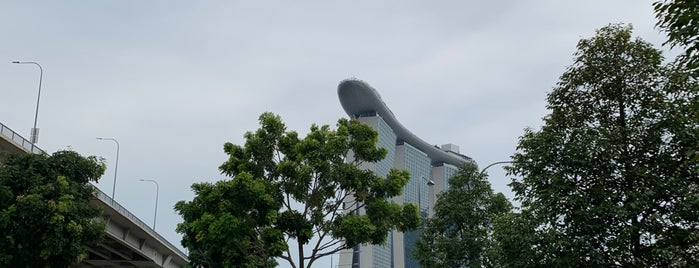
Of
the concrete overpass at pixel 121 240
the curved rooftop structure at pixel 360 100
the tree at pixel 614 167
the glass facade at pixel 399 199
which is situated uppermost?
the curved rooftop structure at pixel 360 100

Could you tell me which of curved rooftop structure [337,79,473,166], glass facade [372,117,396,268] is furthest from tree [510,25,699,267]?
curved rooftop structure [337,79,473,166]

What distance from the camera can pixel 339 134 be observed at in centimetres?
2788

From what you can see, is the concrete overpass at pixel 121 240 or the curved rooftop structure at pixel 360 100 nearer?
the concrete overpass at pixel 121 240

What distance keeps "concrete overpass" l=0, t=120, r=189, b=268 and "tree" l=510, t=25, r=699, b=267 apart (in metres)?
26.7

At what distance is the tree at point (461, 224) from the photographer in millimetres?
27375

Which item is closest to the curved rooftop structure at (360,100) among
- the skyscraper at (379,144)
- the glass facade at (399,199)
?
the skyscraper at (379,144)

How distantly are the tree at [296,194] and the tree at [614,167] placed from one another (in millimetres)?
10981

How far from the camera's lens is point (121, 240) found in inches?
1984

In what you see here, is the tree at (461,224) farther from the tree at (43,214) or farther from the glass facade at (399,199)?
the glass facade at (399,199)

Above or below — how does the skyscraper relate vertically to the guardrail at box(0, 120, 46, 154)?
above

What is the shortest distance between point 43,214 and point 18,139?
616cm

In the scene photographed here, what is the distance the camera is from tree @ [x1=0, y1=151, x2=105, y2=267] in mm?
28828

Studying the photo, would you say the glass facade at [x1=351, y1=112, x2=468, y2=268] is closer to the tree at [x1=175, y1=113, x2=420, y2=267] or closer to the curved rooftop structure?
the curved rooftop structure

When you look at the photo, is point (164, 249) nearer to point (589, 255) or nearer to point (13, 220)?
point (13, 220)
